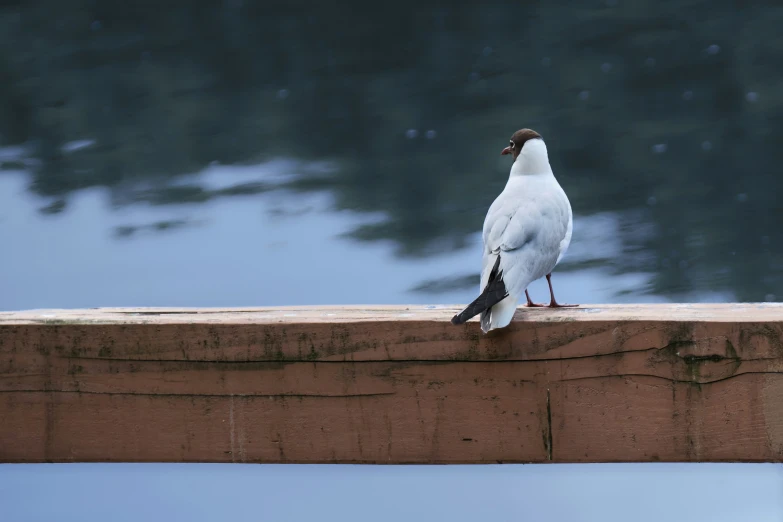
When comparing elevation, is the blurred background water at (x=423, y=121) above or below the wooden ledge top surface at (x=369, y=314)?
above

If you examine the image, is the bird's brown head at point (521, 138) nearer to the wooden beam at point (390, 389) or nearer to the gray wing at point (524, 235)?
the gray wing at point (524, 235)

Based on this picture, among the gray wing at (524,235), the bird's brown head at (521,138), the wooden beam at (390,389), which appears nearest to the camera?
the wooden beam at (390,389)

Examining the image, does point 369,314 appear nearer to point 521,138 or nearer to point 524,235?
point 524,235

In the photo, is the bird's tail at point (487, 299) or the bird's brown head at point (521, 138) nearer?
the bird's tail at point (487, 299)

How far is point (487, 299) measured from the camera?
3.65 feet

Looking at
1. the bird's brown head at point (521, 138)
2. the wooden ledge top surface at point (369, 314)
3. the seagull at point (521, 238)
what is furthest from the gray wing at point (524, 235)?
the bird's brown head at point (521, 138)

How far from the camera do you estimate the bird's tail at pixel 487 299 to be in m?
1.05

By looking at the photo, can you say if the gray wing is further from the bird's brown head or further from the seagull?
the bird's brown head

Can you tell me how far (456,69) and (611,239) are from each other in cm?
150

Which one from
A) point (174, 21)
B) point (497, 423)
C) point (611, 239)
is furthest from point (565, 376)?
point (174, 21)

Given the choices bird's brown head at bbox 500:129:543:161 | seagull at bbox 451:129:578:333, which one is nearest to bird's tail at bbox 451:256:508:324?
seagull at bbox 451:129:578:333

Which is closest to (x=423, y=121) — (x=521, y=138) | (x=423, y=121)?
(x=423, y=121)

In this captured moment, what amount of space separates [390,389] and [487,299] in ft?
0.51

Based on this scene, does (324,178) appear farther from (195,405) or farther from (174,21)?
(195,405)
